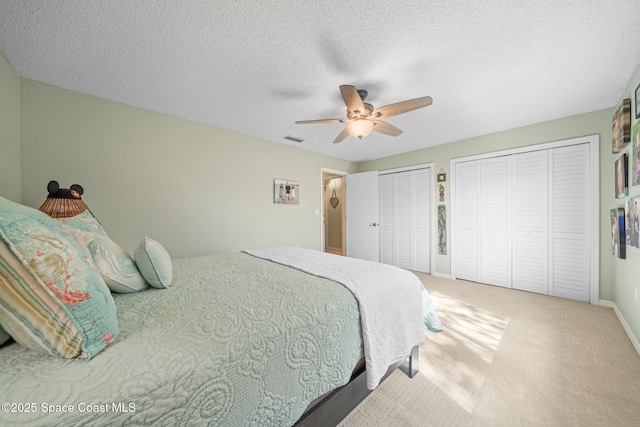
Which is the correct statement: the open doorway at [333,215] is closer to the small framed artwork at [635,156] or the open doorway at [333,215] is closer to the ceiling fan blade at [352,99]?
the ceiling fan blade at [352,99]

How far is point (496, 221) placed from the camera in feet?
11.6

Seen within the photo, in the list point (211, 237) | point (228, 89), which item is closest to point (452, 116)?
point (228, 89)

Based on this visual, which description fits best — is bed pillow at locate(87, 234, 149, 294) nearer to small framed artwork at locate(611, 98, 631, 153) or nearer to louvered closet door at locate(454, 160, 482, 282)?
small framed artwork at locate(611, 98, 631, 153)

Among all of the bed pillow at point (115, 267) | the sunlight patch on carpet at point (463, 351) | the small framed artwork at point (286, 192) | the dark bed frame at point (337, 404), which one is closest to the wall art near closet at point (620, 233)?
the sunlight patch on carpet at point (463, 351)

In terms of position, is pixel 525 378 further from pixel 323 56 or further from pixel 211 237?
pixel 211 237

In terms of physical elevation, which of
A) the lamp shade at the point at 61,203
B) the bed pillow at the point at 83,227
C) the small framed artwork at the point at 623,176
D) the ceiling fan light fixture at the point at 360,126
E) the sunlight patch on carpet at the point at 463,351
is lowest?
the sunlight patch on carpet at the point at 463,351

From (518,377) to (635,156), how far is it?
6.81ft

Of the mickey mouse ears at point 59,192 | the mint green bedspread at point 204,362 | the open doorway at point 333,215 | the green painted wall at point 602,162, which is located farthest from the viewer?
the open doorway at point 333,215

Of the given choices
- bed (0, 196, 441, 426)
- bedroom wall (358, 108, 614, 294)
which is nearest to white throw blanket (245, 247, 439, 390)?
bed (0, 196, 441, 426)

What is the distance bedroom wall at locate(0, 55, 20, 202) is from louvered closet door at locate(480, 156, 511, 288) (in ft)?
17.6

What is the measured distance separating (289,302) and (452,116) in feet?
9.78

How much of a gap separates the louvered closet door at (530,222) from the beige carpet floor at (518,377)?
71 centimetres

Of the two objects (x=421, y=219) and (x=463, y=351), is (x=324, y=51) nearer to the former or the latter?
(x=463, y=351)

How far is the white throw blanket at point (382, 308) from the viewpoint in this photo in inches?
50.3
